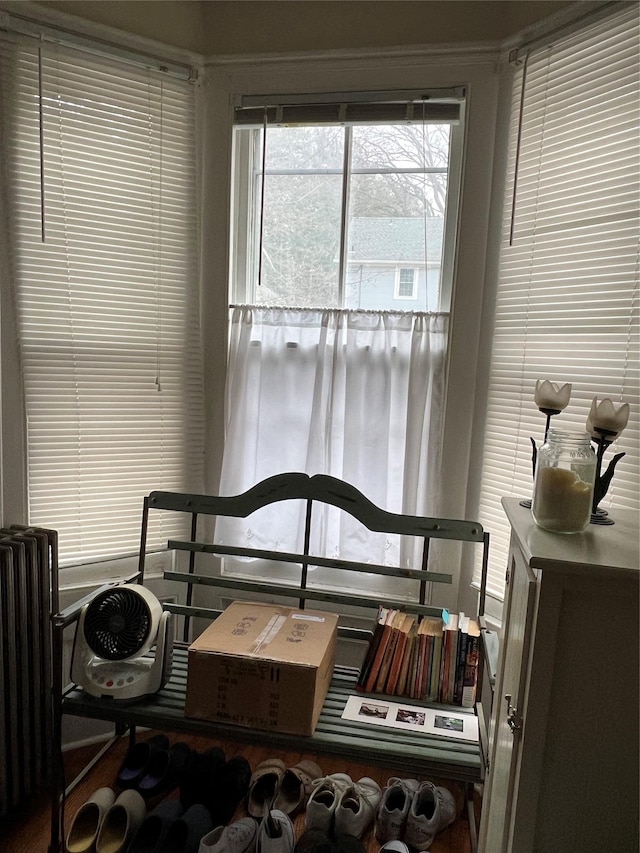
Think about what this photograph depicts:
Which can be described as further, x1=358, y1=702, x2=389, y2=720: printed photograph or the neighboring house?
the neighboring house

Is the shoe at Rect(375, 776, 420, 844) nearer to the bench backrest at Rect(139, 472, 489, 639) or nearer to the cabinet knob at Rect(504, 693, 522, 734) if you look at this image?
the bench backrest at Rect(139, 472, 489, 639)

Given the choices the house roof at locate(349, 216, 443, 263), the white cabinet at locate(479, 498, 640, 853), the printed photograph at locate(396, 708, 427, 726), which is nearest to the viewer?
the white cabinet at locate(479, 498, 640, 853)

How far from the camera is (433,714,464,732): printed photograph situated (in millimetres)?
1647

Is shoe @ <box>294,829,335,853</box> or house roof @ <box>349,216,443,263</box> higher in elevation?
house roof @ <box>349,216,443,263</box>

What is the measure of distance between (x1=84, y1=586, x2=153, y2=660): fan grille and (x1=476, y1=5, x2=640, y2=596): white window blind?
116 cm

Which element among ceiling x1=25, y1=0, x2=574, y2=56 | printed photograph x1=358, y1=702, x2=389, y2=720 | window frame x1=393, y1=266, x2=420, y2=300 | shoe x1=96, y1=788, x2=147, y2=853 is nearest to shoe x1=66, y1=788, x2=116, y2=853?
shoe x1=96, y1=788, x2=147, y2=853

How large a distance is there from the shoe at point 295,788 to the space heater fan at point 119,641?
0.54m

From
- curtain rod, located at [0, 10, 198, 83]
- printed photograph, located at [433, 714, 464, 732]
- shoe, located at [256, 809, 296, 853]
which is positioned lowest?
shoe, located at [256, 809, 296, 853]

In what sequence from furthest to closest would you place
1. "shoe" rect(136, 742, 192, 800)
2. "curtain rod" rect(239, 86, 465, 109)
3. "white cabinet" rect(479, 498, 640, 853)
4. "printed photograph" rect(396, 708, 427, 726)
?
"curtain rod" rect(239, 86, 465, 109) < "shoe" rect(136, 742, 192, 800) < "printed photograph" rect(396, 708, 427, 726) < "white cabinet" rect(479, 498, 640, 853)

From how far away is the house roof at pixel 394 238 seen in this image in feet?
6.94

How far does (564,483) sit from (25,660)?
1.62 metres

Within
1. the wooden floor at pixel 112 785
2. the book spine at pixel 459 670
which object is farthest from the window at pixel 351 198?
the wooden floor at pixel 112 785

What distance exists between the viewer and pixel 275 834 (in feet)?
5.38

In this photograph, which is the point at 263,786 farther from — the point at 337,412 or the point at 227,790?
the point at 337,412
